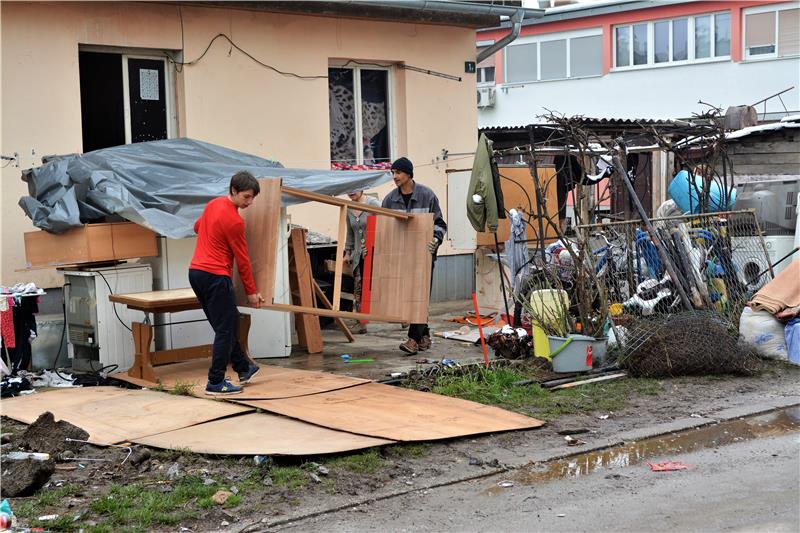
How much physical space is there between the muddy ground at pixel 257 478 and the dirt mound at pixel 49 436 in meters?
0.14

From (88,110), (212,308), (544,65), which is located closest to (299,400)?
(212,308)

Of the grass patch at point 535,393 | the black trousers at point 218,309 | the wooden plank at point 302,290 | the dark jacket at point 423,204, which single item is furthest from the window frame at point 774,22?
the black trousers at point 218,309

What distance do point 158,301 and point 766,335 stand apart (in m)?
5.77

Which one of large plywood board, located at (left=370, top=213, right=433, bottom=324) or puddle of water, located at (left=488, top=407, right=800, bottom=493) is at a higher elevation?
large plywood board, located at (left=370, top=213, right=433, bottom=324)

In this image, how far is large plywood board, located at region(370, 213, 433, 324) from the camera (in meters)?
9.88

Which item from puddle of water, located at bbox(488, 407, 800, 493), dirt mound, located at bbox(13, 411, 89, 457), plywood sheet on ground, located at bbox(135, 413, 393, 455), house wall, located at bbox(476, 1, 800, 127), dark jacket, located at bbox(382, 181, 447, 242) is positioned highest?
house wall, located at bbox(476, 1, 800, 127)

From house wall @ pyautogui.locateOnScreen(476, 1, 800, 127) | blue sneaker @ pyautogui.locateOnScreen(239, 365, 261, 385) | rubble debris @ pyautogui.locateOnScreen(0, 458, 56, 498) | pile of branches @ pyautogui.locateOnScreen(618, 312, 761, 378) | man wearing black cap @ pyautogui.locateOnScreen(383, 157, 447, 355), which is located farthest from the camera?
house wall @ pyautogui.locateOnScreen(476, 1, 800, 127)

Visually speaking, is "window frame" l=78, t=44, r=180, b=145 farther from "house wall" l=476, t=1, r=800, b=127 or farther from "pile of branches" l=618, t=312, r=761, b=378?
"house wall" l=476, t=1, r=800, b=127

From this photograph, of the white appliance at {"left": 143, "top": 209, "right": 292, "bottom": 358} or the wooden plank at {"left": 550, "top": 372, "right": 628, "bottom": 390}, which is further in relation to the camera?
the white appliance at {"left": 143, "top": 209, "right": 292, "bottom": 358}

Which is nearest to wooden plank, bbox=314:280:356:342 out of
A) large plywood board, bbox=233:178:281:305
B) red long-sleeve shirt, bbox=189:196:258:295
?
large plywood board, bbox=233:178:281:305

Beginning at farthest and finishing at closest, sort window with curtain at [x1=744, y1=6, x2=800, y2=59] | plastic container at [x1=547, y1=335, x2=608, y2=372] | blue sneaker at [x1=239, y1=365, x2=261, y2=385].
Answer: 1. window with curtain at [x1=744, y1=6, x2=800, y2=59]
2. plastic container at [x1=547, y1=335, x2=608, y2=372]
3. blue sneaker at [x1=239, y1=365, x2=261, y2=385]

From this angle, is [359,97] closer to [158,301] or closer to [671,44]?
[158,301]

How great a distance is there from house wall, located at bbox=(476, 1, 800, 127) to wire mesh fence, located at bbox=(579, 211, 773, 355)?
15.7 meters

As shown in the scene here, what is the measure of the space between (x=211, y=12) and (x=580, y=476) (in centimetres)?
836
